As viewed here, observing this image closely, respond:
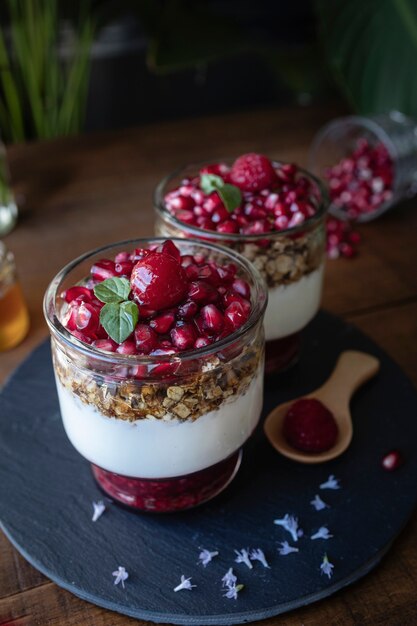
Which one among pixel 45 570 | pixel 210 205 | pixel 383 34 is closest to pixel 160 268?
pixel 210 205

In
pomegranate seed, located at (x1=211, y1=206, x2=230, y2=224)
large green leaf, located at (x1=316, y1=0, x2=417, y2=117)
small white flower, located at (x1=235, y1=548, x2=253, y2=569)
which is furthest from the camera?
large green leaf, located at (x1=316, y1=0, x2=417, y2=117)

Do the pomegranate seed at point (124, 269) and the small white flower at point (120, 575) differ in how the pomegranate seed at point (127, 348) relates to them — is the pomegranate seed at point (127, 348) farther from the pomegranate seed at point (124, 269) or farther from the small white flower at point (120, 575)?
the small white flower at point (120, 575)

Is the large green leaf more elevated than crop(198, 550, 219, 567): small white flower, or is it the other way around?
the large green leaf

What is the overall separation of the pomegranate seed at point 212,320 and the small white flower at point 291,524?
0.99 ft

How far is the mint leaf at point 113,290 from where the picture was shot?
887 millimetres

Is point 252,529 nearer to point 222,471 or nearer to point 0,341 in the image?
point 222,471

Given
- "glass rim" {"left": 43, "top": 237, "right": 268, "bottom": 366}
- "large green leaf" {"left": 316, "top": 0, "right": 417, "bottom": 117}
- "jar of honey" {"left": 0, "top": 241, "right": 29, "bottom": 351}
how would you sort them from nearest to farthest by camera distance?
"glass rim" {"left": 43, "top": 237, "right": 268, "bottom": 366} → "jar of honey" {"left": 0, "top": 241, "right": 29, "bottom": 351} → "large green leaf" {"left": 316, "top": 0, "right": 417, "bottom": 117}

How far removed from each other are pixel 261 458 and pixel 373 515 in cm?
19

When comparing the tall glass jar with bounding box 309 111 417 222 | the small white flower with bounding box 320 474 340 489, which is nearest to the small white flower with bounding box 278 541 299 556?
the small white flower with bounding box 320 474 340 489

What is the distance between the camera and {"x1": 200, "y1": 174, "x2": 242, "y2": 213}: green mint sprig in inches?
45.2

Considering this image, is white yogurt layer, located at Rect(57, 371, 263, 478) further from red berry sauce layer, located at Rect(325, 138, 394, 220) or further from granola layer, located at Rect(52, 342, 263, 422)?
red berry sauce layer, located at Rect(325, 138, 394, 220)

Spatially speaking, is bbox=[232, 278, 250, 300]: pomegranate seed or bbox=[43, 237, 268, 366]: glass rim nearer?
bbox=[43, 237, 268, 366]: glass rim

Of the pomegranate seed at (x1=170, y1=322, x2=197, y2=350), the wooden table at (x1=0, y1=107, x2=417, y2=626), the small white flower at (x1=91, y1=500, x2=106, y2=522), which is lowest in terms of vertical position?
the wooden table at (x1=0, y1=107, x2=417, y2=626)

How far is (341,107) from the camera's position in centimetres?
224
